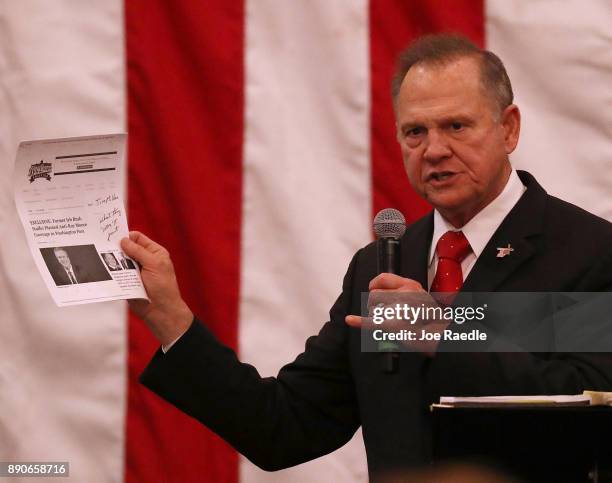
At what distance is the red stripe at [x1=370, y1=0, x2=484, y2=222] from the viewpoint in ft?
9.60

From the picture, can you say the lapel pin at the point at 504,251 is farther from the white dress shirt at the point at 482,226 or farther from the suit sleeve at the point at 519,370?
the suit sleeve at the point at 519,370

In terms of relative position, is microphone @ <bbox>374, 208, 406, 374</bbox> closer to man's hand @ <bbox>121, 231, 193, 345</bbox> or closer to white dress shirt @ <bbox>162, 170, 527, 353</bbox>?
white dress shirt @ <bbox>162, 170, 527, 353</bbox>

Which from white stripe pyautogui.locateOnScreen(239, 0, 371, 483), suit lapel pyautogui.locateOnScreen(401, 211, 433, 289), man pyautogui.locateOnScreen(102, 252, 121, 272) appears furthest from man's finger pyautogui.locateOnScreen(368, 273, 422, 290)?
white stripe pyautogui.locateOnScreen(239, 0, 371, 483)

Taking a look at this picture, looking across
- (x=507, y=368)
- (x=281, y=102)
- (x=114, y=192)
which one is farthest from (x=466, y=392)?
(x=281, y=102)

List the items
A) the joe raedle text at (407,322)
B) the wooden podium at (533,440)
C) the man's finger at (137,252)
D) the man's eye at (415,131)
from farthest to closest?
the man's eye at (415,131)
the man's finger at (137,252)
the joe raedle text at (407,322)
the wooden podium at (533,440)

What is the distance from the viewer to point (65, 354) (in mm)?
2959

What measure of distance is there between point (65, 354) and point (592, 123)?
1.64 meters

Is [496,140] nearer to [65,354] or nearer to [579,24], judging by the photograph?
[579,24]

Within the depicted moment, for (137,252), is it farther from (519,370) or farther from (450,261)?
(519,370)

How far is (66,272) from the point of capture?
186 cm

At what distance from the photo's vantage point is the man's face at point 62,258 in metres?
1.87

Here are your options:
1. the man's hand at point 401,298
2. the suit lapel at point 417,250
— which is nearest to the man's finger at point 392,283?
the man's hand at point 401,298

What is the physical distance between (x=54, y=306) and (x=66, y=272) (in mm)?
1169

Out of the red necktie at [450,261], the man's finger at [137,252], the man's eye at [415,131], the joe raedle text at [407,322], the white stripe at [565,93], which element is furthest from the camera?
the white stripe at [565,93]
